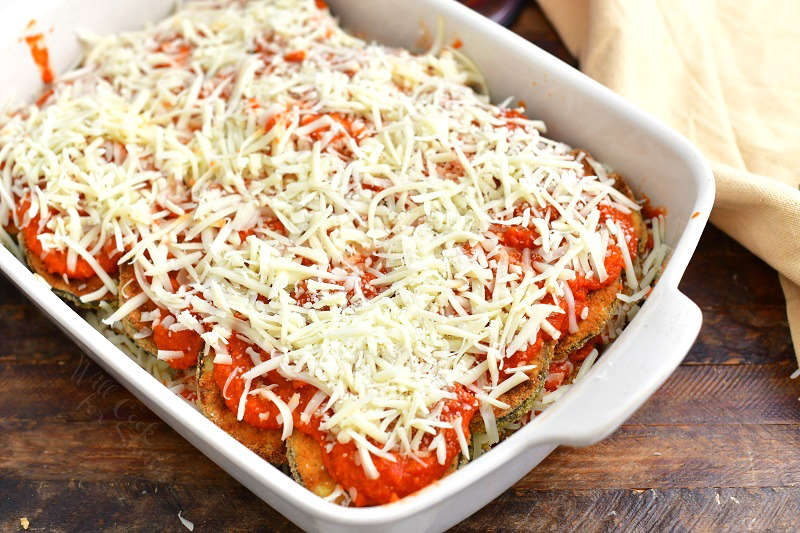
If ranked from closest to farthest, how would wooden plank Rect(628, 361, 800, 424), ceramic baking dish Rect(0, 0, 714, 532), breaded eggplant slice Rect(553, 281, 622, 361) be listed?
ceramic baking dish Rect(0, 0, 714, 532) < breaded eggplant slice Rect(553, 281, 622, 361) < wooden plank Rect(628, 361, 800, 424)

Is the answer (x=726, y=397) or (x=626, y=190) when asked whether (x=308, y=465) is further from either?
(x=726, y=397)

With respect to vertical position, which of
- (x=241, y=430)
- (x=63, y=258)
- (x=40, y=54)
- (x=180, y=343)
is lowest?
(x=241, y=430)

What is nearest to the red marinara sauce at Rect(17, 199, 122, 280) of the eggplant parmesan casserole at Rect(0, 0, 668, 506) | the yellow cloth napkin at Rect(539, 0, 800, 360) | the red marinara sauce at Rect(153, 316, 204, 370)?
the eggplant parmesan casserole at Rect(0, 0, 668, 506)

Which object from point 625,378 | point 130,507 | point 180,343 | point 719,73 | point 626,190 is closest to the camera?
point 625,378

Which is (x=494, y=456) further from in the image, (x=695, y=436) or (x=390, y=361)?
(x=695, y=436)

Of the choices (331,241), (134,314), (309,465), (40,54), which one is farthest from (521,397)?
(40,54)

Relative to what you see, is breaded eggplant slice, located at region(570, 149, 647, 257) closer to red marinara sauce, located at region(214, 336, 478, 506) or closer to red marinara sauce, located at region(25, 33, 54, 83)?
red marinara sauce, located at region(214, 336, 478, 506)

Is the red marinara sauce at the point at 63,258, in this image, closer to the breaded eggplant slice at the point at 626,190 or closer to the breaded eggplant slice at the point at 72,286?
the breaded eggplant slice at the point at 72,286
